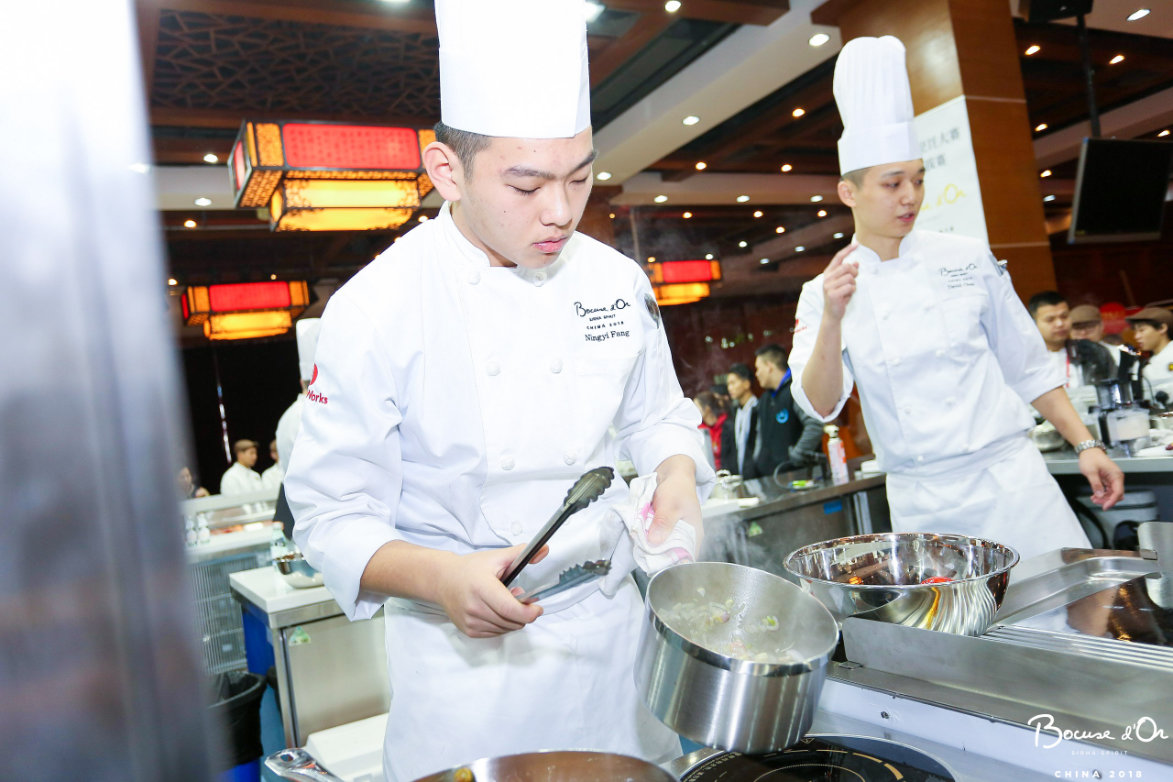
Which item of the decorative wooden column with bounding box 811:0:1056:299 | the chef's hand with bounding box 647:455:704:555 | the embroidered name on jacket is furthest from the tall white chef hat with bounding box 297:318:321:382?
the decorative wooden column with bounding box 811:0:1056:299

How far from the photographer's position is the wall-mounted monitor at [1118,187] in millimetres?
5711

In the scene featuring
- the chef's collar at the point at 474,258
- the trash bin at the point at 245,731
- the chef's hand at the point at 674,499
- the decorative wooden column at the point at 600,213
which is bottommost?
the trash bin at the point at 245,731

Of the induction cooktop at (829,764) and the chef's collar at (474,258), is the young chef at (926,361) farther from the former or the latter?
the induction cooktop at (829,764)

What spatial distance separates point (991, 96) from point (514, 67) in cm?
483

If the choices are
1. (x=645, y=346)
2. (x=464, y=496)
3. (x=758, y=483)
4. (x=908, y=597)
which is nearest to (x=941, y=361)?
(x=645, y=346)

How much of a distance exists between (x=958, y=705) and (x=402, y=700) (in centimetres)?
79

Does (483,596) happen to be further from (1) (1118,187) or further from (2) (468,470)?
(1) (1118,187)

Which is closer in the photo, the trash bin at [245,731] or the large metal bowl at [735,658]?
the large metal bowl at [735,658]

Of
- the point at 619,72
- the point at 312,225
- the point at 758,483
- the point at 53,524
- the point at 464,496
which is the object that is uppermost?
the point at 619,72

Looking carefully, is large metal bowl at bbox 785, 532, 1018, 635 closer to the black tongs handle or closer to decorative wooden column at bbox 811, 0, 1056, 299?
the black tongs handle

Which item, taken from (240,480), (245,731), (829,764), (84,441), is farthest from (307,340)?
(240,480)

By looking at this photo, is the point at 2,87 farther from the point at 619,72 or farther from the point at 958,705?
the point at 619,72

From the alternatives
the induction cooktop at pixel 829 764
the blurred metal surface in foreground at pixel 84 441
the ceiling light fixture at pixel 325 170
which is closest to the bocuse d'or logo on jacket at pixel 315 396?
the induction cooktop at pixel 829 764

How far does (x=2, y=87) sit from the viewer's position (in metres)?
0.23
